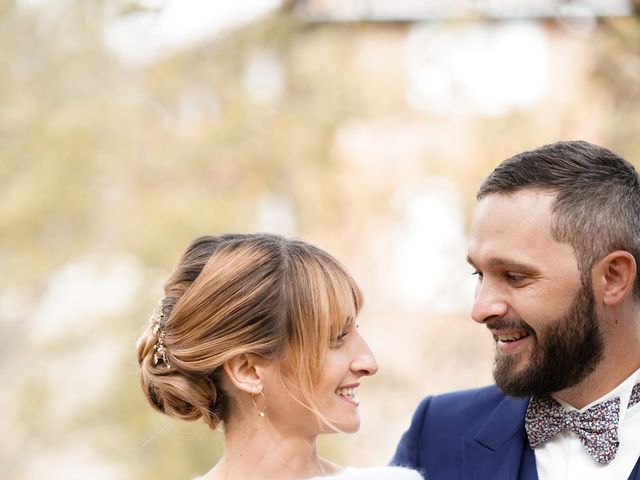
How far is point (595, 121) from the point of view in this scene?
32.6 feet

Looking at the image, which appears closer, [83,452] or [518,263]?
[518,263]

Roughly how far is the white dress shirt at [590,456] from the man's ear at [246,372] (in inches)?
29.8

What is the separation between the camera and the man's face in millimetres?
2521

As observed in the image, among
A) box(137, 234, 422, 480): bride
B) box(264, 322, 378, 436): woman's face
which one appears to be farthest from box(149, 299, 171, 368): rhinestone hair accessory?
box(264, 322, 378, 436): woman's face

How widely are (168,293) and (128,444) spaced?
8.97 meters

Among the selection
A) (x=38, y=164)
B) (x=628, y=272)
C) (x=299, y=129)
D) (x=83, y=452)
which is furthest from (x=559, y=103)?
(x=628, y=272)

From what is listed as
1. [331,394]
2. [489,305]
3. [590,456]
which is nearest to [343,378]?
[331,394]

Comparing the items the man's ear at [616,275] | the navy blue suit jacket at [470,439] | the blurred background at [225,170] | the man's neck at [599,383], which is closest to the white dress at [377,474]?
the navy blue suit jacket at [470,439]

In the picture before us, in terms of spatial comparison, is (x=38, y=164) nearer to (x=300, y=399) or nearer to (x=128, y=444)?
(x=128, y=444)

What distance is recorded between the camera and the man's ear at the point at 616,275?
255cm

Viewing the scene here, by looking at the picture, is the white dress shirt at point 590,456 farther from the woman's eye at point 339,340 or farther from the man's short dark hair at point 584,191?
the woman's eye at point 339,340

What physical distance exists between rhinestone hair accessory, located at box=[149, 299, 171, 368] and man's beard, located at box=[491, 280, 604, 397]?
84 cm

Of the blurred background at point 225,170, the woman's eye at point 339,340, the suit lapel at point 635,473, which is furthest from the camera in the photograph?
the blurred background at point 225,170

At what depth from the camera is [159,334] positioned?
2.67 meters
